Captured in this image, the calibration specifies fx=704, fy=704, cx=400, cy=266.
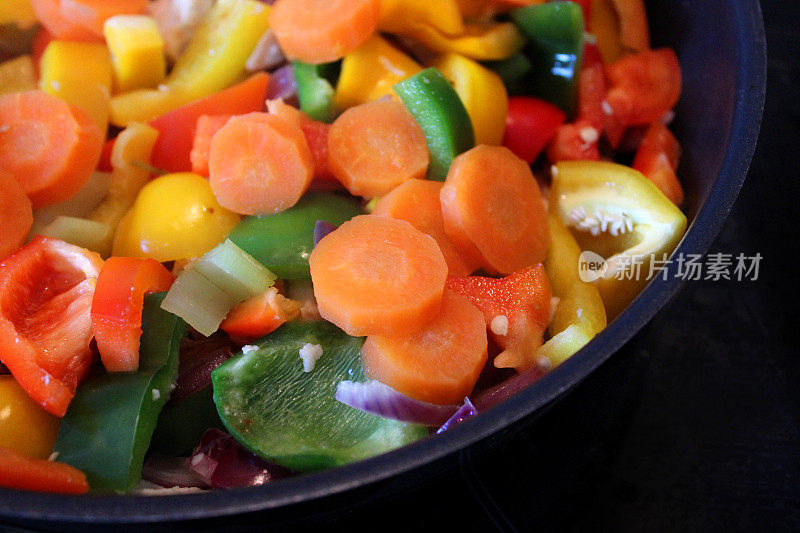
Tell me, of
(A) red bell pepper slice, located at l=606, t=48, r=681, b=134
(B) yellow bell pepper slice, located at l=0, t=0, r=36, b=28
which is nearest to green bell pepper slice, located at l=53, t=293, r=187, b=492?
(B) yellow bell pepper slice, located at l=0, t=0, r=36, b=28

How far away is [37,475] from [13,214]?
Answer: 0.59 metres

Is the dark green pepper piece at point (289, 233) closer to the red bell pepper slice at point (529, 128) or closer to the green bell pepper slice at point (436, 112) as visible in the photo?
the green bell pepper slice at point (436, 112)

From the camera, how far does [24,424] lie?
1.16m

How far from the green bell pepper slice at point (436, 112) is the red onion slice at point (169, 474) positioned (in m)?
0.79

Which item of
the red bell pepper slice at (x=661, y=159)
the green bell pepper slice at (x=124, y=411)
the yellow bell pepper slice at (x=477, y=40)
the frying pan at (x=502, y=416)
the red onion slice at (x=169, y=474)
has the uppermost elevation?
the yellow bell pepper slice at (x=477, y=40)

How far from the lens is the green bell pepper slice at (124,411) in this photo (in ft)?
3.61

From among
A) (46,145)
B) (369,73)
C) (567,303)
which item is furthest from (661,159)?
(46,145)

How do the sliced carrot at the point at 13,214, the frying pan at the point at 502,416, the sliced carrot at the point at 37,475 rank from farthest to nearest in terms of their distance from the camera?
1. the sliced carrot at the point at 13,214
2. the sliced carrot at the point at 37,475
3. the frying pan at the point at 502,416

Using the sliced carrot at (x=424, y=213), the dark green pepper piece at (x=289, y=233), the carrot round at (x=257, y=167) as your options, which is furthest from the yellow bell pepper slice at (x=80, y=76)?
the sliced carrot at (x=424, y=213)

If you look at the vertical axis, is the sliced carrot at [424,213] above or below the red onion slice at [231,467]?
above

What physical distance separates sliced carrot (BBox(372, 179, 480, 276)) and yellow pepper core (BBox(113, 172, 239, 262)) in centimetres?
35

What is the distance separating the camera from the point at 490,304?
1.35 metres

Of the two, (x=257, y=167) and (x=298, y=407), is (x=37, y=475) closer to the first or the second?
(x=298, y=407)

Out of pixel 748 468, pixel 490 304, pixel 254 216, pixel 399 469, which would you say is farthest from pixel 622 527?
pixel 254 216
